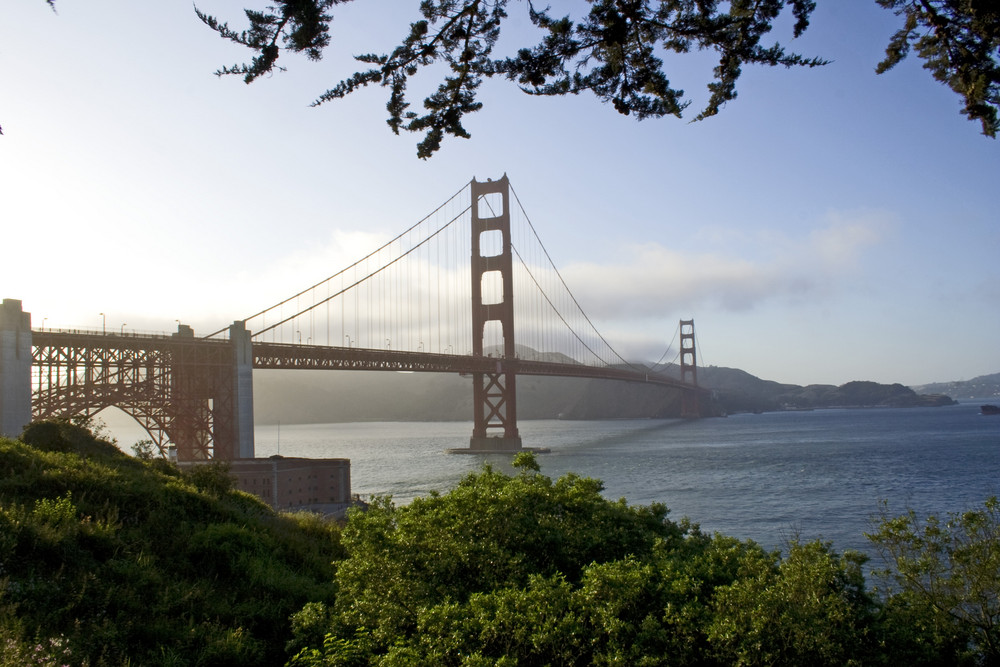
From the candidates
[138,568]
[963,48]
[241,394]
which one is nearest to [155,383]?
[241,394]

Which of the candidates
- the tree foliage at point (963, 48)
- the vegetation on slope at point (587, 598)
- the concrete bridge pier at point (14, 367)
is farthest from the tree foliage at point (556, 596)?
the concrete bridge pier at point (14, 367)

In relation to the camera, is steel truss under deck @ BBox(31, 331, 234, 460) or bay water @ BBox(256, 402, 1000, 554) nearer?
bay water @ BBox(256, 402, 1000, 554)

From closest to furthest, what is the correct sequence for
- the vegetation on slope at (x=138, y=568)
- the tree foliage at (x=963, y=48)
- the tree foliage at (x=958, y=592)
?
1. the tree foliage at (x=963, y=48)
2. the vegetation on slope at (x=138, y=568)
3. the tree foliage at (x=958, y=592)

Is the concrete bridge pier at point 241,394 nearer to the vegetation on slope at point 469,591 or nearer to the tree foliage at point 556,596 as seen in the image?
the vegetation on slope at point 469,591

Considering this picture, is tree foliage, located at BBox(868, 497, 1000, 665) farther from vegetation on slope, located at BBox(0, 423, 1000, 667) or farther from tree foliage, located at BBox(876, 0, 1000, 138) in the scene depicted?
tree foliage, located at BBox(876, 0, 1000, 138)

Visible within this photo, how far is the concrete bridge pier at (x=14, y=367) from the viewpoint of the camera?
32750 millimetres

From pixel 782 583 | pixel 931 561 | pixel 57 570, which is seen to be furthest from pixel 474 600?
pixel 931 561

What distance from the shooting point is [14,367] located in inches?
1326

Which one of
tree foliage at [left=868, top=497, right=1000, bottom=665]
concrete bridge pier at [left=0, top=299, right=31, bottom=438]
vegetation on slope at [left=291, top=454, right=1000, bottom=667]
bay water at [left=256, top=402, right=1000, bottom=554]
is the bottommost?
bay water at [left=256, top=402, right=1000, bottom=554]

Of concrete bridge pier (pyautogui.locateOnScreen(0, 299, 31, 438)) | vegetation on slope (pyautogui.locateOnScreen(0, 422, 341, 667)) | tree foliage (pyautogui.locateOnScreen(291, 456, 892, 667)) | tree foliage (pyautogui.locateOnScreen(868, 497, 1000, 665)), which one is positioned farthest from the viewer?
concrete bridge pier (pyautogui.locateOnScreen(0, 299, 31, 438))

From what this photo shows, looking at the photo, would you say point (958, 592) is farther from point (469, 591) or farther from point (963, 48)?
point (963, 48)

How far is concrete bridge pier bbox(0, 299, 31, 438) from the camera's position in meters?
32.8

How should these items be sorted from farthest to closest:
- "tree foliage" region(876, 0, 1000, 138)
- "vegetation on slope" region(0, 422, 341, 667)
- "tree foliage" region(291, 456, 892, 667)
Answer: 1. "vegetation on slope" region(0, 422, 341, 667)
2. "tree foliage" region(291, 456, 892, 667)
3. "tree foliage" region(876, 0, 1000, 138)

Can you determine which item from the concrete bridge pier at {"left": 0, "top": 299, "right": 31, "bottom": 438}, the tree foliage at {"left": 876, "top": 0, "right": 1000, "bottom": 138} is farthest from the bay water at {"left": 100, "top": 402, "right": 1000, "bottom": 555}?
the concrete bridge pier at {"left": 0, "top": 299, "right": 31, "bottom": 438}
